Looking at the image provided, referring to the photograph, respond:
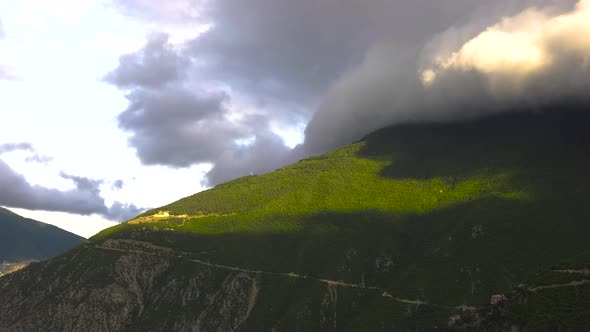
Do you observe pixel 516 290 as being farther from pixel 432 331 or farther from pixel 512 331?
pixel 432 331

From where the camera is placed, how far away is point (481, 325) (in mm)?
134875

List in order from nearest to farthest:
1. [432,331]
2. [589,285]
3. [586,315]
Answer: [586,315]
[589,285]
[432,331]

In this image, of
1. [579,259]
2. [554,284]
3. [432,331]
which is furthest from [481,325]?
[432,331]

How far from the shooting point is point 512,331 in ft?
418

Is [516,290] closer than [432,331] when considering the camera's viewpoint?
Yes

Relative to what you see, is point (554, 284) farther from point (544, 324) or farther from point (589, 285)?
point (544, 324)

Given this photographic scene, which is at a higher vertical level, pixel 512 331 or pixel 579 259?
pixel 579 259

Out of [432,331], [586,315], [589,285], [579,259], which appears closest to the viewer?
[586,315]

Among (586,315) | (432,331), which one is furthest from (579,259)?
(432,331)

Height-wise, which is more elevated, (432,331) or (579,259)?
(579,259)

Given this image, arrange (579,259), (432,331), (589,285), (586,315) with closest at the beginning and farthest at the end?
(586,315)
(589,285)
(579,259)
(432,331)

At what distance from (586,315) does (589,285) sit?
13.0 meters

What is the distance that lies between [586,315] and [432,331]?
8158 centimetres

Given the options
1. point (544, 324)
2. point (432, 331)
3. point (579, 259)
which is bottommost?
point (432, 331)
